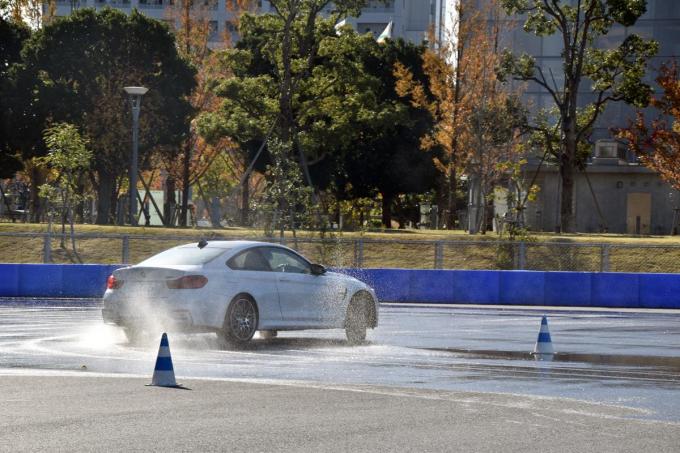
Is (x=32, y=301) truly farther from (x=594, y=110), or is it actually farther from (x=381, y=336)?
(x=594, y=110)

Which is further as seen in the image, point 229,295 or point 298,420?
point 229,295

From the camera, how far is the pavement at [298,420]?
9117mm

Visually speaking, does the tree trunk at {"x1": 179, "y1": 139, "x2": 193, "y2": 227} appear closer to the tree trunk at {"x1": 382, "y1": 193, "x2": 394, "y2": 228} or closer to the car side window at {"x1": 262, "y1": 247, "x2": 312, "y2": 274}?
the tree trunk at {"x1": 382, "y1": 193, "x2": 394, "y2": 228}

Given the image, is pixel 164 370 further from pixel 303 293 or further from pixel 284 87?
pixel 284 87

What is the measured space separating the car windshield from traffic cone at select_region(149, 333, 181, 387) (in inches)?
205

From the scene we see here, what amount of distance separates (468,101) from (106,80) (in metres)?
15.4

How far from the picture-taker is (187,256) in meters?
17.9

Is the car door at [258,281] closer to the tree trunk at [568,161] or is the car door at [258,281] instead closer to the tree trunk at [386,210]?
the tree trunk at [568,161]

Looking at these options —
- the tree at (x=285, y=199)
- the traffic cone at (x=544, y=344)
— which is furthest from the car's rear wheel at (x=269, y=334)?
the tree at (x=285, y=199)

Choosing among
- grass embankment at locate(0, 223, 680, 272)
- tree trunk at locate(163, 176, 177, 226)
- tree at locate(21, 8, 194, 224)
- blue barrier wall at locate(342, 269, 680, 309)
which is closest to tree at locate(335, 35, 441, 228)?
tree trunk at locate(163, 176, 177, 226)

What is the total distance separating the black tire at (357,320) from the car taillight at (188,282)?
2525 millimetres

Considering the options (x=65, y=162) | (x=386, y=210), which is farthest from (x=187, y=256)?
(x=386, y=210)

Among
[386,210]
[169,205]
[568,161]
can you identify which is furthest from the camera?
[386,210]

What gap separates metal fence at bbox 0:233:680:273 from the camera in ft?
117
